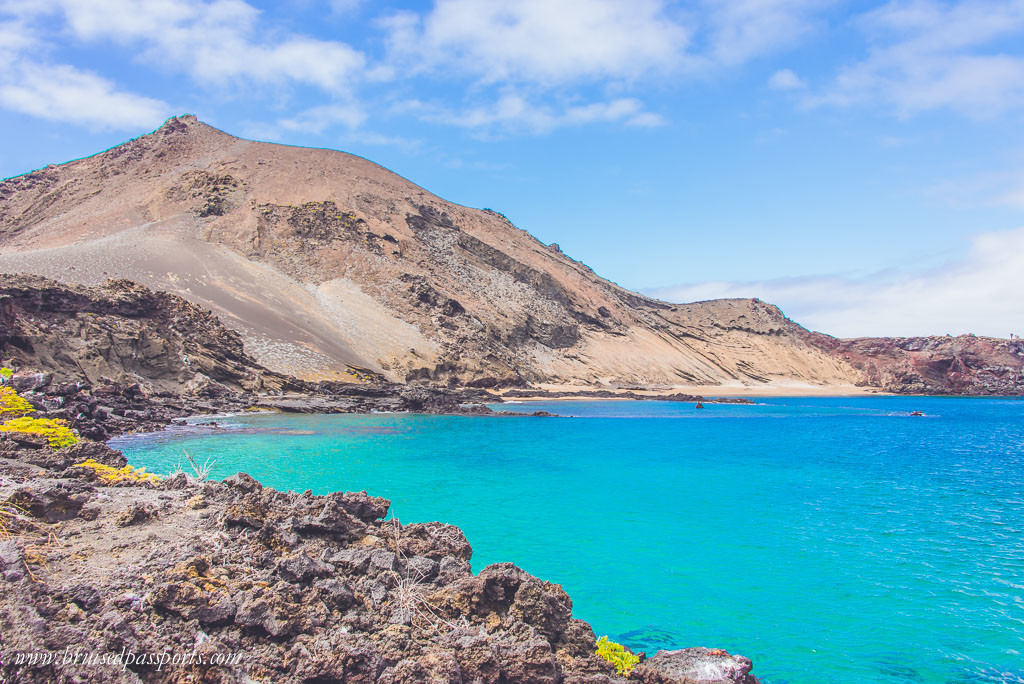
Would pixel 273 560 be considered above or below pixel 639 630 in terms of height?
above

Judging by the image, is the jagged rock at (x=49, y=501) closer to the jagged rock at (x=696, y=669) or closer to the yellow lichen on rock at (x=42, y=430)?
the yellow lichen on rock at (x=42, y=430)

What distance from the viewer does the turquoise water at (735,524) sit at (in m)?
8.89

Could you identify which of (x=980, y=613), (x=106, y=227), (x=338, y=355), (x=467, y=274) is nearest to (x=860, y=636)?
(x=980, y=613)

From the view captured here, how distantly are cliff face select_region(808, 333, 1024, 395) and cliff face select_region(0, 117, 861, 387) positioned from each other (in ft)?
15.6

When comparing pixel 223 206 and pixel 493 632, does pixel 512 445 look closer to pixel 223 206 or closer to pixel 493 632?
pixel 493 632

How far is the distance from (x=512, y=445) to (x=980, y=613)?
20.5 meters

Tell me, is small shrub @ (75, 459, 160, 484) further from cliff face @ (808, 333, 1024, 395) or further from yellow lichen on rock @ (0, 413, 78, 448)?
cliff face @ (808, 333, 1024, 395)

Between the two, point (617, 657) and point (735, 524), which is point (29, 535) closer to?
point (617, 657)

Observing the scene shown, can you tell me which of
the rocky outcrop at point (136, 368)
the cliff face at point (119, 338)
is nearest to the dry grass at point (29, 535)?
the rocky outcrop at point (136, 368)

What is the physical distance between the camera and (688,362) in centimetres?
8731

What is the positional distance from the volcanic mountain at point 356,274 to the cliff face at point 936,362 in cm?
Result: 369

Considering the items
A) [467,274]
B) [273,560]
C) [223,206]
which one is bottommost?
[273,560]

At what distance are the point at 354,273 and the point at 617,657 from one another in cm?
6544

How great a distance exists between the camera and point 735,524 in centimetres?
1529
